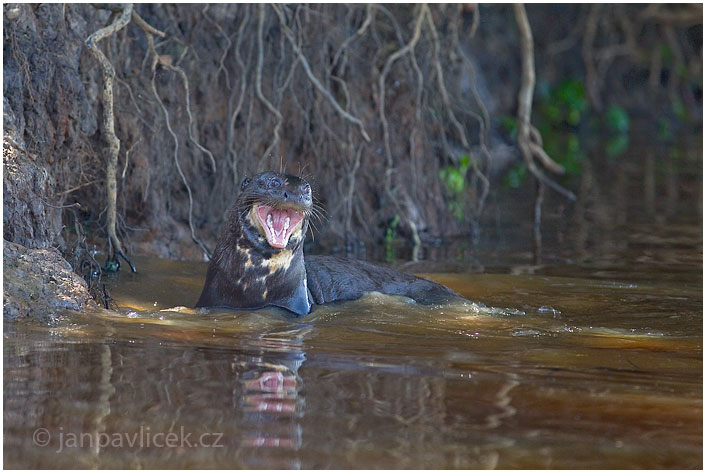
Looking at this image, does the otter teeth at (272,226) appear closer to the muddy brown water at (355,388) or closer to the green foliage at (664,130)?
the muddy brown water at (355,388)

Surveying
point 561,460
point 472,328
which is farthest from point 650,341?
point 561,460

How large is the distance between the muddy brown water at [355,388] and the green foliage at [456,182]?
3.23m

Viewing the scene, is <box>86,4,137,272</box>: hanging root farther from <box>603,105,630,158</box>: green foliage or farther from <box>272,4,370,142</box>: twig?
<box>603,105,630,158</box>: green foliage

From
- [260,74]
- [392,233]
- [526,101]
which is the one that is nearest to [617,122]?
[526,101]

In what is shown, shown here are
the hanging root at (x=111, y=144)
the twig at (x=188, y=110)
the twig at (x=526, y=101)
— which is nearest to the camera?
the hanging root at (x=111, y=144)

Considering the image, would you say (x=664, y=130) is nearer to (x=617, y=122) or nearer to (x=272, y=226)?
(x=617, y=122)

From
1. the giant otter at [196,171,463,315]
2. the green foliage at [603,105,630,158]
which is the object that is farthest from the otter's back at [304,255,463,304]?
the green foliage at [603,105,630,158]

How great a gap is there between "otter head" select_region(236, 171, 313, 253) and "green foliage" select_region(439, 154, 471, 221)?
3.28 m

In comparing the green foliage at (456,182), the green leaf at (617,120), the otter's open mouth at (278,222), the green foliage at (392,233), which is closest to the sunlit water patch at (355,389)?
the otter's open mouth at (278,222)

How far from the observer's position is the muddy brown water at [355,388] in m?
2.58

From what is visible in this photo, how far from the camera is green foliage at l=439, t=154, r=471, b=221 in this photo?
318 inches

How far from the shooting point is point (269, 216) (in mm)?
4852

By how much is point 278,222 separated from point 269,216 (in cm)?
6

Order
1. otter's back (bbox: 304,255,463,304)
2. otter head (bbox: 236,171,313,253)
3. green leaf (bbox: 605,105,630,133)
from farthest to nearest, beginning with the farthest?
1. green leaf (bbox: 605,105,630,133)
2. otter's back (bbox: 304,255,463,304)
3. otter head (bbox: 236,171,313,253)
